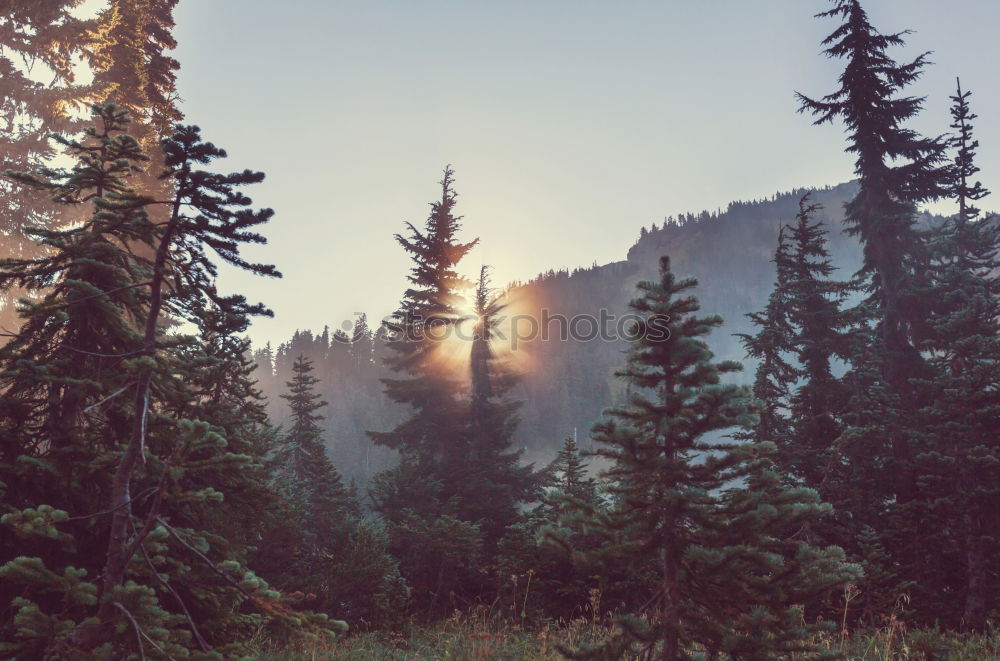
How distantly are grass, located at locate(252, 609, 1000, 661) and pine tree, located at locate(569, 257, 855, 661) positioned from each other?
117 inches

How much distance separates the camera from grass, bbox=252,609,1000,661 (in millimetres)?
8297

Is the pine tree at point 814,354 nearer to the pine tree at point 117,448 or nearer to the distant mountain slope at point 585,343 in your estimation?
the pine tree at point 117,448

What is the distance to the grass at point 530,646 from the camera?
27.2 ft

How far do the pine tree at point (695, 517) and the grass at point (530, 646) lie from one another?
2.97m

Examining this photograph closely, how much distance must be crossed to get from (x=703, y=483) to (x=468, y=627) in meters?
9.92

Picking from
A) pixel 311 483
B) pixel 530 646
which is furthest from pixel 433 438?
pixel 530 646

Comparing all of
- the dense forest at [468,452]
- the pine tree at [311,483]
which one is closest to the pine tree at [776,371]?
the dense forest at [468,452]

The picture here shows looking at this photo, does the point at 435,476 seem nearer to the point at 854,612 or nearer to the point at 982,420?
the point at 854,612

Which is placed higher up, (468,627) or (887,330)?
(887,330)

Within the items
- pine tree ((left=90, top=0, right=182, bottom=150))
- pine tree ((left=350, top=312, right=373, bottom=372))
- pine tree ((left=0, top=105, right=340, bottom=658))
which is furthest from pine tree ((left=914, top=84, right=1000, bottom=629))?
pine tree ((left=350, top=312, right=373, bottom=372))

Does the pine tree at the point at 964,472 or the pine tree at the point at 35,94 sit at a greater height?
the pine tree at the point at 35,94

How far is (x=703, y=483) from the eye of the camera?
5504 millimetres

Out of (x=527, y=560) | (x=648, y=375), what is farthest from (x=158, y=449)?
(x=527, y=560)

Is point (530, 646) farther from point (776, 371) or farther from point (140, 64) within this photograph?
point (140, 64)
